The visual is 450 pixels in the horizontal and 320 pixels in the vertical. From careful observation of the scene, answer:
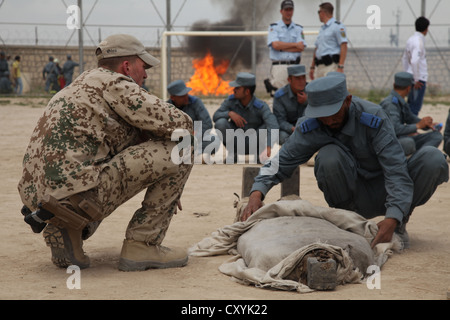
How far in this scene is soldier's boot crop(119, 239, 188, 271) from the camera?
3.53 m

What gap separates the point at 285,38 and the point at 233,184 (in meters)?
3.65

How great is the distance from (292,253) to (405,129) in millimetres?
4349

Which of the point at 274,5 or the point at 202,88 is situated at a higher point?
the point at 274,5

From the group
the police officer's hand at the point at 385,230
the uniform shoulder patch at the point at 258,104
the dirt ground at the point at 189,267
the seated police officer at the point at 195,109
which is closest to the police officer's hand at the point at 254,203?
the dirt ground at the point at 189,267

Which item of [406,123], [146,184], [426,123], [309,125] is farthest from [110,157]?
[406,123]

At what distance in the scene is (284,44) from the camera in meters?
9.34

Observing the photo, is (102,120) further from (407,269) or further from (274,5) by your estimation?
(274,5)

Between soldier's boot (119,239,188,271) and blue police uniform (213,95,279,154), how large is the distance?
4.40 metres

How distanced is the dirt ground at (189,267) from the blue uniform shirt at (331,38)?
10.9 ft

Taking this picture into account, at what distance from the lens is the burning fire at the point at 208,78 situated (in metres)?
20.7

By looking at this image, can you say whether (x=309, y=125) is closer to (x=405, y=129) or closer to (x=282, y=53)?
(x=405, y=129)

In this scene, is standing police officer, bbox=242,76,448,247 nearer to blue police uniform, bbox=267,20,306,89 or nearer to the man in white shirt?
blue police uniform, bbox=267,20,306,89

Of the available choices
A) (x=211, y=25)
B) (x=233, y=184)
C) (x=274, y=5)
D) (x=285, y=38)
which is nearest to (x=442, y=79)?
(x=274, y=5)
